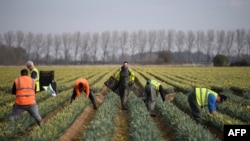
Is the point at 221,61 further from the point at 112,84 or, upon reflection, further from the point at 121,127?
the point at 121,127

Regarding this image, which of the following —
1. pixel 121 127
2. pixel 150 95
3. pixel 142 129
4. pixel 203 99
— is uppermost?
pixel 203 99

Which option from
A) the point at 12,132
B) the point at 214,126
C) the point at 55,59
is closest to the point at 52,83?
the point at 12,132

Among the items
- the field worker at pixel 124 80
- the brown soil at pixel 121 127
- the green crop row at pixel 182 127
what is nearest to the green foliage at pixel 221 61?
the field worker at pixel 124 80

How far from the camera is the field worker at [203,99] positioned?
9.59m

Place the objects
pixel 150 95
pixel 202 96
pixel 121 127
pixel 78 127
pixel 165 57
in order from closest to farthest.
→ pixel 202 96 < pixel 78 127 < pixel 121 127 < pixel 150 95 < pixel 165 57

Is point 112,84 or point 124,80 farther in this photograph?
point 112,84

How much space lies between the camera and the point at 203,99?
9.97m

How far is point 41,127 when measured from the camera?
8.98m

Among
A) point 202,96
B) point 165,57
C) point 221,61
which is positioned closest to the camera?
point 202,96

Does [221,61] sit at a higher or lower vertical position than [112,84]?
higher

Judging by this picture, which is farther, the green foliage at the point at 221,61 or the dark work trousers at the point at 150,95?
the green foliage at the point at 221,61

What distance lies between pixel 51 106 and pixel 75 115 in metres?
2.32

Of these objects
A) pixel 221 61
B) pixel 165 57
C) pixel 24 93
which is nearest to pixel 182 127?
pixel 24 93

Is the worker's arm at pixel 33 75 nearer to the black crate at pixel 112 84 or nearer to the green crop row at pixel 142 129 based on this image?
the black crate at pixel 112 84
